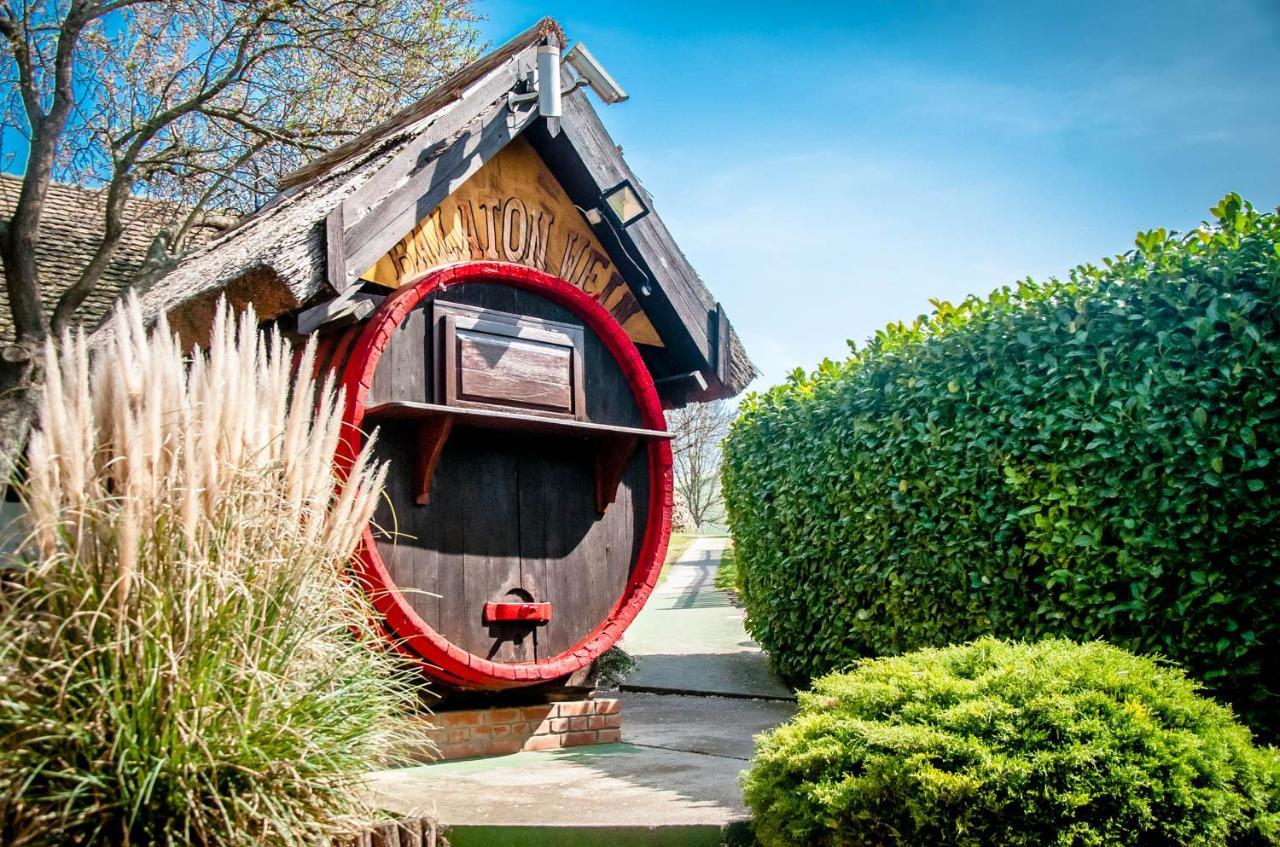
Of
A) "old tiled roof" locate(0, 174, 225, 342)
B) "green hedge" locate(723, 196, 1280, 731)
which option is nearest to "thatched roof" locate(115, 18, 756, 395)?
"green hedge" locate(723, 196, 1280, 731)

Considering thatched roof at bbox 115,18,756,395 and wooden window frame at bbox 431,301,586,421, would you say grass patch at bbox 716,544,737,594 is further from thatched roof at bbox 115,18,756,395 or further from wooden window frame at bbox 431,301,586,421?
wooden window frame at bbox 431,301,586,421

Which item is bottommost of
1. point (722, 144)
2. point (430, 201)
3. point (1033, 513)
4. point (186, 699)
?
point (186, 699)

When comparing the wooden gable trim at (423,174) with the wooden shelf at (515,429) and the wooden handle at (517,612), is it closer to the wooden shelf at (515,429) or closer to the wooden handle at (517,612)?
the wooden shelf at (515,429)

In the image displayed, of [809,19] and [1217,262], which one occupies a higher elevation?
[809,19]

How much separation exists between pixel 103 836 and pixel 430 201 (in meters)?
2.77

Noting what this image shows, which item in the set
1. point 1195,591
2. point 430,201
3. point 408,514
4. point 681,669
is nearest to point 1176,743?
point 1195,591

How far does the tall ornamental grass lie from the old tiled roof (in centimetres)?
829

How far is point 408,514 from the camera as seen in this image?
4.25 meters

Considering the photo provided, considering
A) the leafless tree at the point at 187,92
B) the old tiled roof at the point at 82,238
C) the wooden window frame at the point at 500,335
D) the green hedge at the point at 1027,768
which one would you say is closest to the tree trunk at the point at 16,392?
the leafless tree at the point at 187,92

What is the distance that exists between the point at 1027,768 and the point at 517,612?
93.0 inches

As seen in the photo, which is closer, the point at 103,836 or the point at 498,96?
the point at 103,836

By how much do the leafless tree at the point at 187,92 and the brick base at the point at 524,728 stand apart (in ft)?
20.2

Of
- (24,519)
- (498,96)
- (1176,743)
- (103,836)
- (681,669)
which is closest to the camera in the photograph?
(103,836)

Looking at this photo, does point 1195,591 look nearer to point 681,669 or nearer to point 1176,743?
point 1176,743
